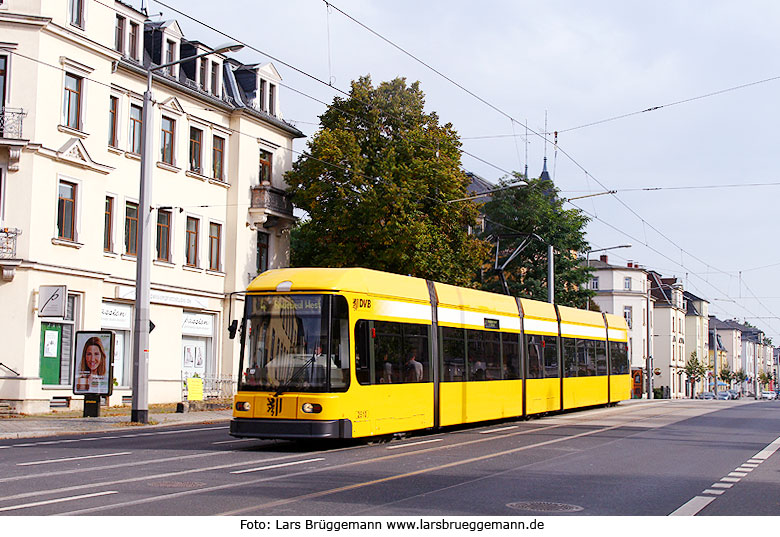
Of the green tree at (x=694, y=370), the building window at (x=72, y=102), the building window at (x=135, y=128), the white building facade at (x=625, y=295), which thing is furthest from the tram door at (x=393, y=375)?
the green tree at (x=694, y=370)

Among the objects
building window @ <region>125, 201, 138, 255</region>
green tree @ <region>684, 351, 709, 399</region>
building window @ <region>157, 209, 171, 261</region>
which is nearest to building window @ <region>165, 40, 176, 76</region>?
building window @ <region>157, 209, 171, 261</region>

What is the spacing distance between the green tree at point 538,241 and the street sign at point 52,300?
2850 centimetres

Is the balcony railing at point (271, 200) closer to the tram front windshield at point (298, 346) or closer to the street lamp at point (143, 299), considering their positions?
the street lamp at point (143, 299)

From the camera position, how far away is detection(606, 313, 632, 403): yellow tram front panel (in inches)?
1347

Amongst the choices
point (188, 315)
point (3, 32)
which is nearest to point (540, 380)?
point (188, 315)

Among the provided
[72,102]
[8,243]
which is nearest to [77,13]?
[72,102]

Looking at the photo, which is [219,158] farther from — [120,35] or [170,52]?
[120,35]

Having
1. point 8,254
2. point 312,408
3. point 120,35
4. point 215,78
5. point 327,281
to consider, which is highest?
point 215,78

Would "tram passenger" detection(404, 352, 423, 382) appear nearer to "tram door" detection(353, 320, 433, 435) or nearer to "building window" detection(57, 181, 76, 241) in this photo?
"tram door" detection(353, 320, 433, 435)

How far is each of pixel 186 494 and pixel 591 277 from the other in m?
45.8

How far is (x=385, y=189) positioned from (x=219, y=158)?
22.0 feet

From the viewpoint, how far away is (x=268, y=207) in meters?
38.8

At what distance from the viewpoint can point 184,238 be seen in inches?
1405

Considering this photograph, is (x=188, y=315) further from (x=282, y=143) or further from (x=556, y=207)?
(x=556, y=207)
